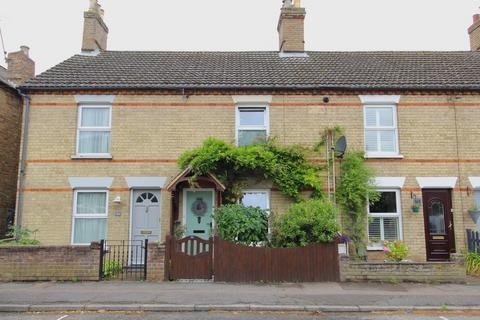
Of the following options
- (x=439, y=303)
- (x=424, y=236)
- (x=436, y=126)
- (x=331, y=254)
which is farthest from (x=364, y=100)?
(x=439, y=303)

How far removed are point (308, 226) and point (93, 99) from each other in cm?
786

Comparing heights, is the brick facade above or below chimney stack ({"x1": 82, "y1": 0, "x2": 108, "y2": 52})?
below

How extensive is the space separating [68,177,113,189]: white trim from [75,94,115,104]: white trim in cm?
247

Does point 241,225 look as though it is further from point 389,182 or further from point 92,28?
point 92,28

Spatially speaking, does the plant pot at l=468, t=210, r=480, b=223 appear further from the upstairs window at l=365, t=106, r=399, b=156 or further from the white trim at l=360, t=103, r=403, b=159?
the upstairs window at l=365, t=106, r=399, b=156

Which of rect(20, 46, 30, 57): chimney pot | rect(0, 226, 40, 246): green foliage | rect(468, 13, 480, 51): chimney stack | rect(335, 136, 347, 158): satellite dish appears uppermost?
rect(468, 13, 480, 51): chimney stack

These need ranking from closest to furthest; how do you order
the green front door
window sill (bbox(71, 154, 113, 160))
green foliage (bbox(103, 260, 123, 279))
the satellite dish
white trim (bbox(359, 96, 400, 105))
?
1. green foliage (bbox(103, 260, 123, 279))
2. the satellite dish
3. the green front door
4. window sill (bbox(71, 154, 113, 160))
5. white trim (bbox(359, 96, 400, 105))

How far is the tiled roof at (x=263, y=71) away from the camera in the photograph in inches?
502

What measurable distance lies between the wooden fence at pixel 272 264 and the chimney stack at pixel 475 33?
12536 mm

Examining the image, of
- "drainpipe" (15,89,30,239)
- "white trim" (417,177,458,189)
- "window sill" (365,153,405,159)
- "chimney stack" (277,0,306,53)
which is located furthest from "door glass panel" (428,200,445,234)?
"drainpipe" (15,89,30,239)

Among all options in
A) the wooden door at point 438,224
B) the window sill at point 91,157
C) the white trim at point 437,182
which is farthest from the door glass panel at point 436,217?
the window sill at point 91,157

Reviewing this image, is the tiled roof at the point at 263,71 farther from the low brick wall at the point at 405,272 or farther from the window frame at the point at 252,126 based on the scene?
the low brick wall at the point at 405,272

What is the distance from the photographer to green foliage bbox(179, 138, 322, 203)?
448 inches

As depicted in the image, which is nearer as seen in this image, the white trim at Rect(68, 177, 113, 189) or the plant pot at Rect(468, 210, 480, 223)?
the plant pot at Rect(468, 210, 480, 223)
